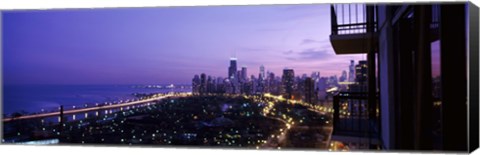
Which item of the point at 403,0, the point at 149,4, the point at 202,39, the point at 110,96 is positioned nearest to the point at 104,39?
the point at 110,96

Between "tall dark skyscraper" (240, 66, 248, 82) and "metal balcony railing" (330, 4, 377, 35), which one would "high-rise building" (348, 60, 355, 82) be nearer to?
"metal balcony railing" (330, 4, 377, 35)

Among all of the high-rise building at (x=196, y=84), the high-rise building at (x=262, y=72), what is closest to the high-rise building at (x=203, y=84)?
the high-rise building at (x=196, y=84)

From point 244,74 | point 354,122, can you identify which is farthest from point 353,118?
point 244,74

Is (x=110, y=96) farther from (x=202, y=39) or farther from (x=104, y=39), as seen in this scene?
(x=202, y=39)

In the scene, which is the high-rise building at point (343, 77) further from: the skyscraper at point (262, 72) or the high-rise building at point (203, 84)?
the high-rise building at point (203, 84)

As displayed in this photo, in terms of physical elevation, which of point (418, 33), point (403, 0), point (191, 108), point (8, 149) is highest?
point (403, 0)

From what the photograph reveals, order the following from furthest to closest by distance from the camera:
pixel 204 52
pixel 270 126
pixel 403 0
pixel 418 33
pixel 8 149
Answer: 1. pixel 204 52
2. pixel 270 126
3. pixel 8 149
4. pixel 403 0
5. pixel 418 33
